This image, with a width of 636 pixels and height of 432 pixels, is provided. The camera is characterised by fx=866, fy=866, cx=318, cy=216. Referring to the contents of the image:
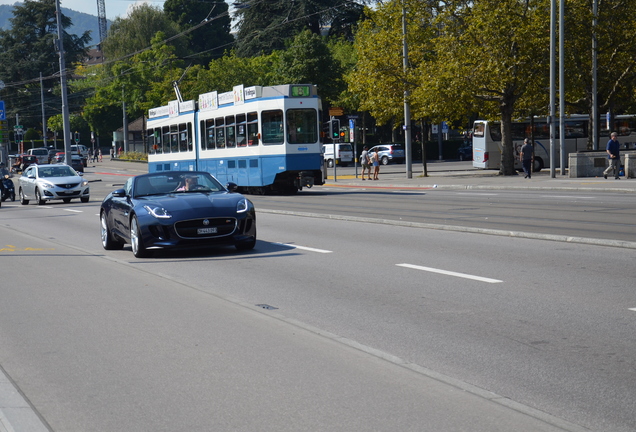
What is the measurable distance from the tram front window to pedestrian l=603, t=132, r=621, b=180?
11027 millimetres

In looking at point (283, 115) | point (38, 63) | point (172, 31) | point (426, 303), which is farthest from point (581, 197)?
point (38, 63)

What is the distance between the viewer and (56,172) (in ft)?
110

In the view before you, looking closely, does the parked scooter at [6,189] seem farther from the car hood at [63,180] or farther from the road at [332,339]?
the road at [332,339]

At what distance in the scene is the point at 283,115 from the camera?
1187 inches

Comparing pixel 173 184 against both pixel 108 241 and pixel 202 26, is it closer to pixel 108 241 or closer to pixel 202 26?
pixel 108 241

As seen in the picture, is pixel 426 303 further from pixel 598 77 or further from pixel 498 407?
pixel 598 77

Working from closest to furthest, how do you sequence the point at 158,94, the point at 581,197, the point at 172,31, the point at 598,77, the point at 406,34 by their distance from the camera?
the point at 581,197 → the point at 406,34 → the point at 598,77 → the point at 158,94 → the point at 172,31

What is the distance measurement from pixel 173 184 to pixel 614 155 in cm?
2283

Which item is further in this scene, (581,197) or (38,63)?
(38,63)

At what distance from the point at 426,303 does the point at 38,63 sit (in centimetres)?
10467

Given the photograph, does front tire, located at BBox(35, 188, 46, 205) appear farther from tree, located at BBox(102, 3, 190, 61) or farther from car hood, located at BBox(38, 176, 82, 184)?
tree, located at BBox(102, 3, 190, 61)

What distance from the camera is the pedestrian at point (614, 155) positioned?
32000mm

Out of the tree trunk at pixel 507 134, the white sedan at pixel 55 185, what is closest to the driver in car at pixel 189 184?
the white sedan at pixel 55 185

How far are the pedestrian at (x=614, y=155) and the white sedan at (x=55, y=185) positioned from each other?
19.5 meters
